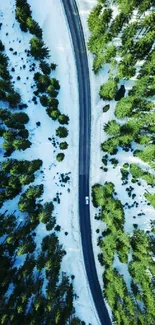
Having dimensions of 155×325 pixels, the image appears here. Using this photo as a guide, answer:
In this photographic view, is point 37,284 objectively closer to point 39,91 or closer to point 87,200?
point 87,200

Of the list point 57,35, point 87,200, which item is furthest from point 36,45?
point 87,200

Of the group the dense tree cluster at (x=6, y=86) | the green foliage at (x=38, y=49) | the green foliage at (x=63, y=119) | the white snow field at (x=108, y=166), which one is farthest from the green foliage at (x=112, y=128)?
the green foliage at (x=38, y=49)

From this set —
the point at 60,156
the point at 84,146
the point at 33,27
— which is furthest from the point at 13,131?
the point at 33,27

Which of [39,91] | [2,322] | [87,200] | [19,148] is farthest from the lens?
[87,200]

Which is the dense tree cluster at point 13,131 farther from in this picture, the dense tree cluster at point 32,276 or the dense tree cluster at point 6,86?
the dense tree cluster at point 32,276

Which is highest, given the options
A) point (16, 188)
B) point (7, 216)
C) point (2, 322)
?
point (16, 188)
